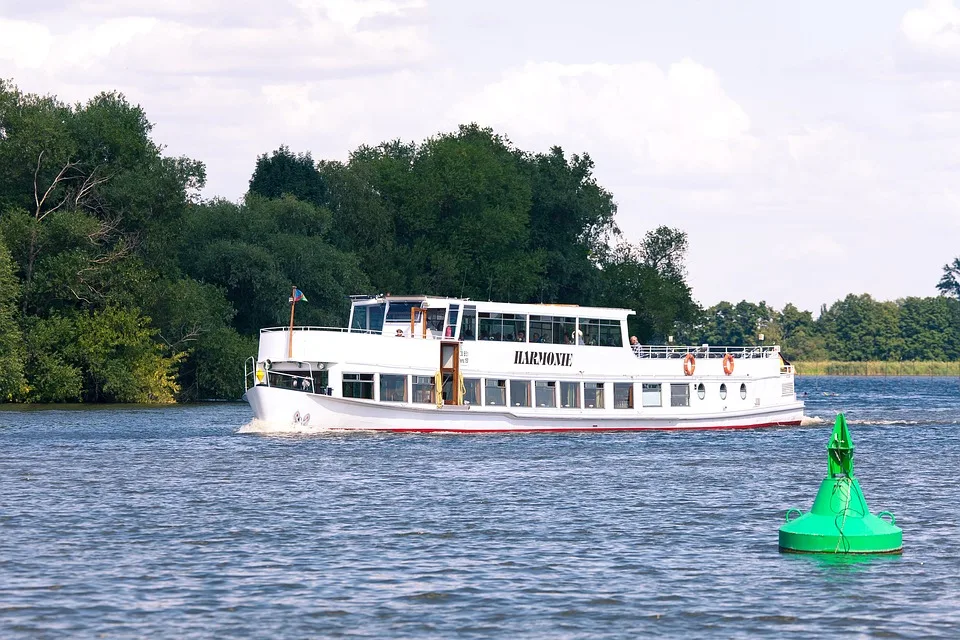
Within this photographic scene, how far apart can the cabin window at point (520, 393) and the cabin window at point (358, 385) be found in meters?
6.66

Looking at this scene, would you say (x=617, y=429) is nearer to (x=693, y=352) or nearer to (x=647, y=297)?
(x=693, y=352)

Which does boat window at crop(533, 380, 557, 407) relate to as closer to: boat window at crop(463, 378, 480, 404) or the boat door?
boat window at crop(463, 378, 480, 404)

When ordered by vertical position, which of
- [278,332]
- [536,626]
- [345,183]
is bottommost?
[536,626]

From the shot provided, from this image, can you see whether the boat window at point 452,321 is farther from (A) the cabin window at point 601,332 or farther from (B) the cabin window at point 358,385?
(A) the cabin window at point 601,332

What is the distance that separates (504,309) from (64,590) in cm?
3756

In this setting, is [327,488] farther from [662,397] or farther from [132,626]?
[662,397]

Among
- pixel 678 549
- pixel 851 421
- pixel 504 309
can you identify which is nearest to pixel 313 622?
pixel 678 549

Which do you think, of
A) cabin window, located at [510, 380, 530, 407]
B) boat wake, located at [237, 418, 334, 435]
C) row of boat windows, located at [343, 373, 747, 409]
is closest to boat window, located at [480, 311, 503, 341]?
row of boat windows, located at [343, 373, 747, 409]

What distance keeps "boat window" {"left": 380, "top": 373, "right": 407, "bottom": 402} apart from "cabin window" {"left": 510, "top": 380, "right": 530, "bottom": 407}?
511 cm

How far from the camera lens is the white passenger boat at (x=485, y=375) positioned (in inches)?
2175

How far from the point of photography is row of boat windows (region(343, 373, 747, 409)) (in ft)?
185

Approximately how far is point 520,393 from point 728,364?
36.3ft

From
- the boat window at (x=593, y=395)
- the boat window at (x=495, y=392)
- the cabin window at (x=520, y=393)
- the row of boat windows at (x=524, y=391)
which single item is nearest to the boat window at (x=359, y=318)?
the row of boat windows at (x=524, y=391)

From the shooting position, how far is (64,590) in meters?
23.0
